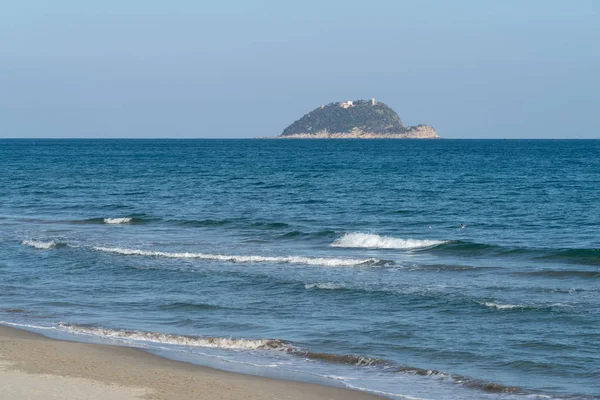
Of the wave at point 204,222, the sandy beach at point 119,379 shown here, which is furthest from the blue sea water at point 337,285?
the sandy beach at point 119,379

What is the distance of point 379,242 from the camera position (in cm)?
2966

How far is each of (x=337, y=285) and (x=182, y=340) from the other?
5900 mm

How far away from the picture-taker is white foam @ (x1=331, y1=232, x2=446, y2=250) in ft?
95.0

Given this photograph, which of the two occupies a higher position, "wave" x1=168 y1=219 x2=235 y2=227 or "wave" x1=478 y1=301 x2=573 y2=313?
"wave" x1=168 y1=219 x2=235 y2=227

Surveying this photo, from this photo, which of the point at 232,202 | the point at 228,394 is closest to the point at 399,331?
the point at 228,394

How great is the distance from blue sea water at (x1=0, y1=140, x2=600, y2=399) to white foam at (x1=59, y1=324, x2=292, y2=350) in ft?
0.19

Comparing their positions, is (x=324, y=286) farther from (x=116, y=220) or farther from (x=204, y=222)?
(x=116, y=220)

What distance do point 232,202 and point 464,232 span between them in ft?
54.5

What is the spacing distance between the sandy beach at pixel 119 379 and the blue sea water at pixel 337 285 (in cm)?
65

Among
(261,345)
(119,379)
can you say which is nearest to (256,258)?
(261,345)

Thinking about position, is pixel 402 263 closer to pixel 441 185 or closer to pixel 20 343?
pixel 20 343

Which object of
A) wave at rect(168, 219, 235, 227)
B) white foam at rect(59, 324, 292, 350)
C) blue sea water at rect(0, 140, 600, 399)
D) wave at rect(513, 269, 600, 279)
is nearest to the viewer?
blue sea water at rect(0, 140, 600, 399)

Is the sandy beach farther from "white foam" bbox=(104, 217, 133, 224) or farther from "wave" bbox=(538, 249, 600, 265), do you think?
"white foam" bbox=(104, 217, 133, 224)

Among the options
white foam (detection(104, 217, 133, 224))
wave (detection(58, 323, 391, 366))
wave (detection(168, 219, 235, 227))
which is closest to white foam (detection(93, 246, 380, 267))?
wave (detection(168, 219, 235, 227))
